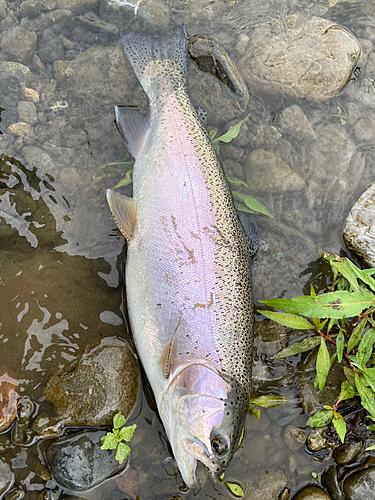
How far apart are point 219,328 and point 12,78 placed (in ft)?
10.4

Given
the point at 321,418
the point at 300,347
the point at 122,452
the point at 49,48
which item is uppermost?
the point at 49,48

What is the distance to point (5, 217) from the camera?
3.37m

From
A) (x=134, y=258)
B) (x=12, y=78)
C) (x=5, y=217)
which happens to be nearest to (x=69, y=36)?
(x=12, y=78)

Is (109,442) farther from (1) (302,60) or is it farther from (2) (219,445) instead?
(1) (302,60)

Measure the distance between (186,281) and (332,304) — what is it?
1.13m

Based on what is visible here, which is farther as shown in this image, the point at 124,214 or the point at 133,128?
the point at 133,128

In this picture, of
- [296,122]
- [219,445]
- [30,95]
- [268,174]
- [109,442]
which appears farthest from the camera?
[296,122]

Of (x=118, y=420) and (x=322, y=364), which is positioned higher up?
(x=322, y=364)

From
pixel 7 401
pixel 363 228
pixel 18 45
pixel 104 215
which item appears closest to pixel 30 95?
pixel 18 45

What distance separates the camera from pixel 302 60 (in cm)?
379

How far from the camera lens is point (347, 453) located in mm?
3232

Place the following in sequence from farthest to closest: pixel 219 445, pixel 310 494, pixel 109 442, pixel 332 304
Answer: pixel 310 494
pixel 109 442
pixel 332 304
pixel 219 445

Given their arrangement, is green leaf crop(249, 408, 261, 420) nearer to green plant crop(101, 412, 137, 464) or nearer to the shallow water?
→ the shallow water

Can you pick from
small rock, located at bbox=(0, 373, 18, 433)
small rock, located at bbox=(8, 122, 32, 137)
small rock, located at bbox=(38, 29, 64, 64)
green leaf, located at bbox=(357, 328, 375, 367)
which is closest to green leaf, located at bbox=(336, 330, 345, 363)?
green leaf, located at bbox=(357, 328, 375, 367)
